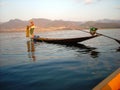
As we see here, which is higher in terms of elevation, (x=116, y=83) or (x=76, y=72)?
(x=116, y=83)

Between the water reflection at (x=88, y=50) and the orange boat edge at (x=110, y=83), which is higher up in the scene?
the orange boat edge at (x=110, y=83)

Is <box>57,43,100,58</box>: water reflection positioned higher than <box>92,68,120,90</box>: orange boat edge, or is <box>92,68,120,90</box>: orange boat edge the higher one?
<box>92,68,120,90</box>: orange boat edge

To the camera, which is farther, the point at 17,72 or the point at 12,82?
the point at 17,72

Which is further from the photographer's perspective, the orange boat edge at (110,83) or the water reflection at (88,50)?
the water reflection at (88,50)

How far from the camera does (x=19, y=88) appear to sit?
21.9 feet

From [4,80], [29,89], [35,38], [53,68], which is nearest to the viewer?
[29,89]

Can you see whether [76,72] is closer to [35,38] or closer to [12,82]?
[12,82]

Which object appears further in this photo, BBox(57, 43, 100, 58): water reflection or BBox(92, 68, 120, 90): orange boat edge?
BBox(57, 43, 100, 58): water reflection

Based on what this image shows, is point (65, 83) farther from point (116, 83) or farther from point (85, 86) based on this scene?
point (116, 83)

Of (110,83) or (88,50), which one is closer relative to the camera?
(110,83)

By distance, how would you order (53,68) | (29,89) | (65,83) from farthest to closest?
1. (53,68)
2. (65,83)
3. (29,89)

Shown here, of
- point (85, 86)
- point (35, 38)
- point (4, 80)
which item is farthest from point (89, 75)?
point (35, 38)

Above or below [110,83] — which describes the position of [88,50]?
below

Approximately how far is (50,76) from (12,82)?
1.69m
